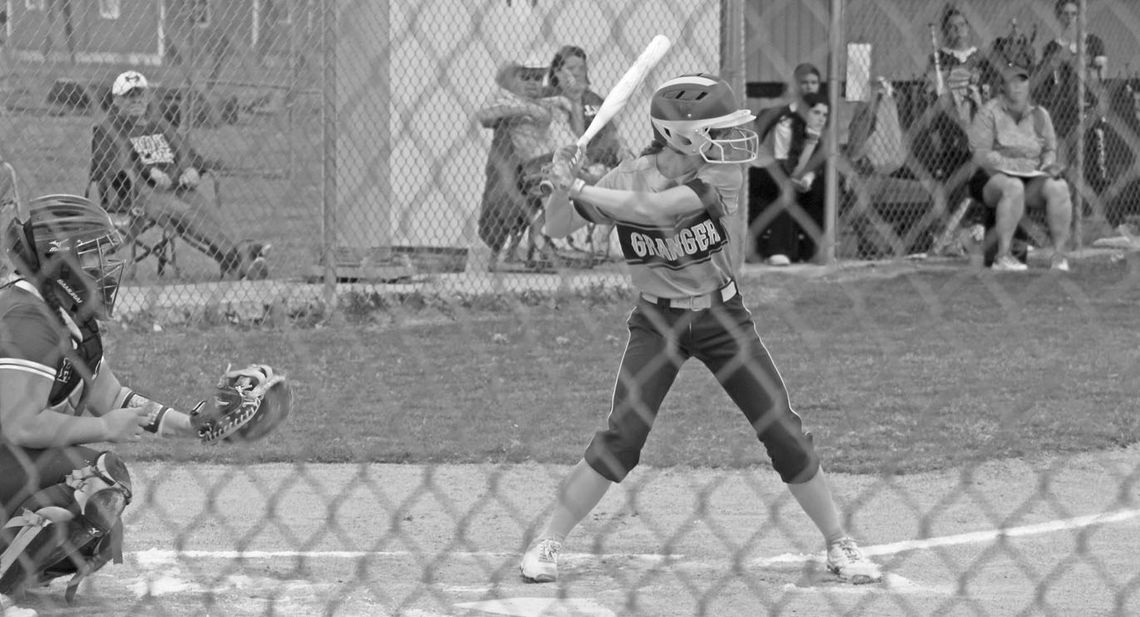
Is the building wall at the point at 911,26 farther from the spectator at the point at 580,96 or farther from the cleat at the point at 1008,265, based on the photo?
the spectator at the point at 580,96

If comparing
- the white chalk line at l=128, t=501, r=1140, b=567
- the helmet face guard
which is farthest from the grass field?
the helmet face guard

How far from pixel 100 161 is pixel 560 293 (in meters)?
3.01

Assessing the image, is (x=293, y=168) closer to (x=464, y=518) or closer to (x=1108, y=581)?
(x=464, y=518)

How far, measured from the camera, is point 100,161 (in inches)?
344

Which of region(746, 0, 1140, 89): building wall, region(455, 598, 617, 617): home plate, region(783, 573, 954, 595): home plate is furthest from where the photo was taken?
region(746, 0, 1140, 89): building wall

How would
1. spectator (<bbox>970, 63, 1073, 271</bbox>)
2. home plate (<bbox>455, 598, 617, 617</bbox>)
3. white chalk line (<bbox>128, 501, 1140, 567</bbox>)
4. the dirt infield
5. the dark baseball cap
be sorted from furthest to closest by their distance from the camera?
1. the dark baseball cap
2. spectator (<bbox>970, 63, 1073, 271</bbox>)
3. white chalk line (<bbox>128, 501, 1140, 567</bbox>)
4. the dirt infield
5. home plate (<bbox>455, 598, 617, 617</bbox>)

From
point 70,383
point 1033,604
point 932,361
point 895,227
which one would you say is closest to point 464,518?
point 70,383

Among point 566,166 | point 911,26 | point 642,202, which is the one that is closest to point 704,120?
point 642,202

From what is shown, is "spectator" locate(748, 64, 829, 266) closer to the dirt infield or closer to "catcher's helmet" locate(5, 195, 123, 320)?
the dirt infield

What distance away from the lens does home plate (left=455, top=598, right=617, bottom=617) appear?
4219 millimetres

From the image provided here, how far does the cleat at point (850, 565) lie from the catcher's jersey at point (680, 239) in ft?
2.82

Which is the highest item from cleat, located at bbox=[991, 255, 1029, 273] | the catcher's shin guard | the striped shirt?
the catcher's shin guard

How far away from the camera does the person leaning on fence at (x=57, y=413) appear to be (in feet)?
13.2

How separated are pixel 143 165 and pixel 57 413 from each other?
4415mm
